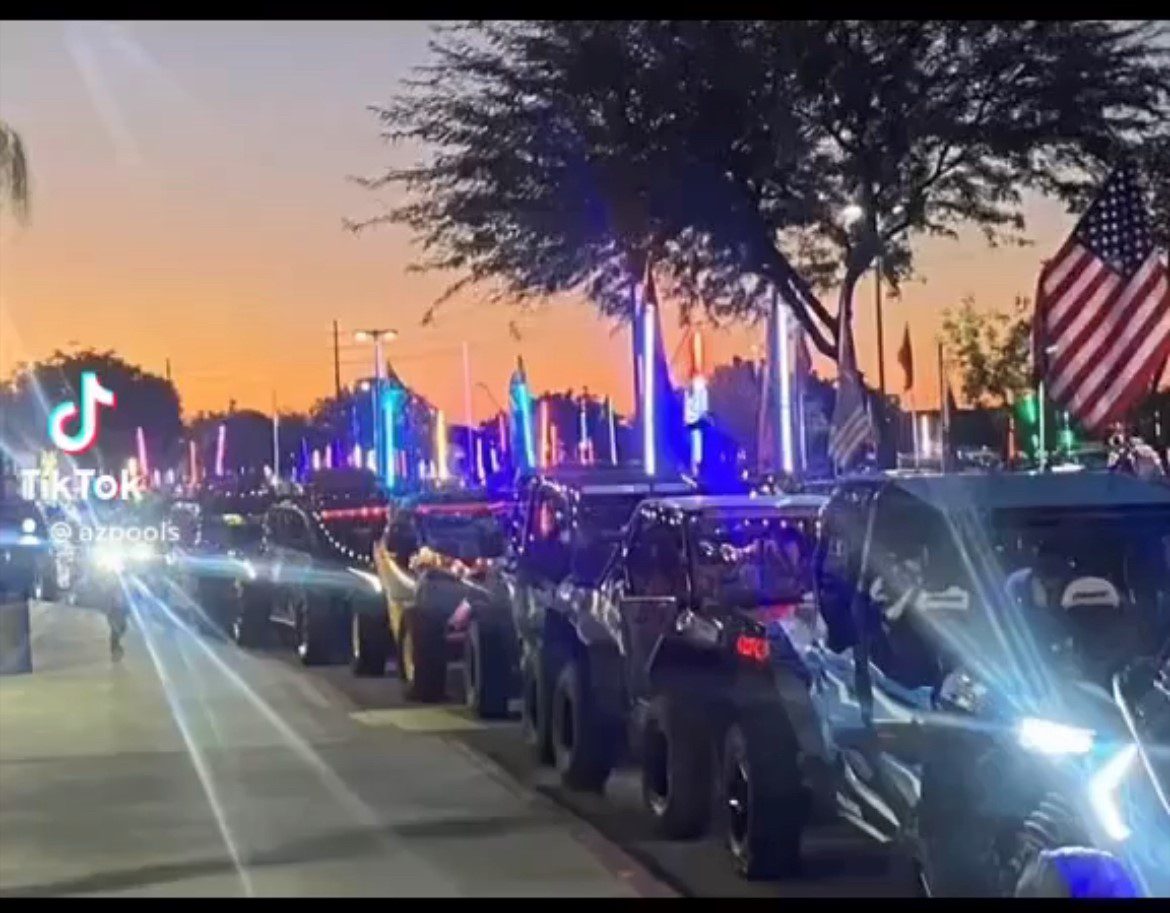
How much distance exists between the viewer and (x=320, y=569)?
2284 centimetres

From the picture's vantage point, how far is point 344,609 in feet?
72.7

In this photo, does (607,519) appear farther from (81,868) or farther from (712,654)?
(81,868)

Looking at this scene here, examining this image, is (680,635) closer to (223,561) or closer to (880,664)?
(880,664)

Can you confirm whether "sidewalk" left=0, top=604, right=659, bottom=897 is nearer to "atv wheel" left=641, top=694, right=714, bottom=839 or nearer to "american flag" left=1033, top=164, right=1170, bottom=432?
"atv wheel" left=641, top=694, right=714, bottom=839

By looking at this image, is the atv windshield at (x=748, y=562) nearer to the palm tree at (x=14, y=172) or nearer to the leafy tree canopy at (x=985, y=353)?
the palm tree at (x=14, y=172)

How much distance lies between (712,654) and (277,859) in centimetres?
228

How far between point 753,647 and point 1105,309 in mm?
8524

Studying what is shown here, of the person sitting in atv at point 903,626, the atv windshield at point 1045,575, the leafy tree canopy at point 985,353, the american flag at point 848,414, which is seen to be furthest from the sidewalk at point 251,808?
the leafy tree canopy at point 985,353

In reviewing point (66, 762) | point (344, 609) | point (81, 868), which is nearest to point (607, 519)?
point (66, 762)

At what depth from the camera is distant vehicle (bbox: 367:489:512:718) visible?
55.5ft

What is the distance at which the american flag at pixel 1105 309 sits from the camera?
57.9ft

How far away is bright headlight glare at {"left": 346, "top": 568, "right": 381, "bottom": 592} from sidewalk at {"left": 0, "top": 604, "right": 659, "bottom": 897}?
1.83 meters

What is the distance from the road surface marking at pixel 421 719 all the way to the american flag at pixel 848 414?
4.56 m

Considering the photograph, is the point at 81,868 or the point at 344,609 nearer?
the point at 81,868
